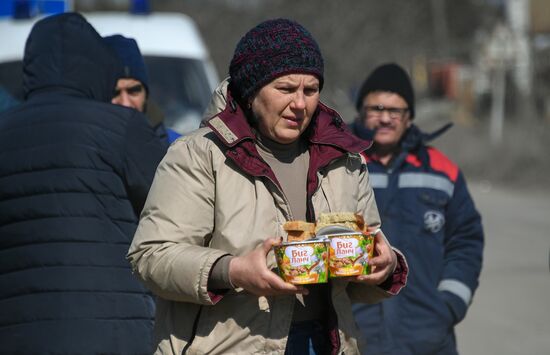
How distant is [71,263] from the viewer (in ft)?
12.5

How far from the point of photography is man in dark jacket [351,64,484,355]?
482cm

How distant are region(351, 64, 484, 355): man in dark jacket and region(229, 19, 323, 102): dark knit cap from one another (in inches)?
67.8

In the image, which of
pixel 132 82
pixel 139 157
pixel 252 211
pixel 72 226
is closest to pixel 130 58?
pixel 132 82

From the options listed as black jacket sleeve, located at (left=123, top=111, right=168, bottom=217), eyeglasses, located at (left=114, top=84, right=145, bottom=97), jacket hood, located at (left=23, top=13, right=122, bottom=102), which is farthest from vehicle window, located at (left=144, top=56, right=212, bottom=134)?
black jacket sleeve, located at (left=123, top=111, right=168, bottom=217)

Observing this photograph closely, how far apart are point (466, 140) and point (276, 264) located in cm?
1977

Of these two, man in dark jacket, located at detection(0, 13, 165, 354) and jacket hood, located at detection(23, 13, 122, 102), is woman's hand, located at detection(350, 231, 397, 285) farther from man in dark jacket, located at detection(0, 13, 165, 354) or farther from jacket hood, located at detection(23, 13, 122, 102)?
jacket hood, located at detection(23, 13, 122, 102)

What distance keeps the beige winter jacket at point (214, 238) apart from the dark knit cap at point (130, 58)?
2.29 metres

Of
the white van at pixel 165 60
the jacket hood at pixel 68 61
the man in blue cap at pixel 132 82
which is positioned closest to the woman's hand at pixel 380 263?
the jacket hood at pixel 68 61

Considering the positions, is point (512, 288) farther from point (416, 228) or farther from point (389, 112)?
point (416, 228)

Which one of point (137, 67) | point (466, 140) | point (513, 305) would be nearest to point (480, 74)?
point (466, 140)

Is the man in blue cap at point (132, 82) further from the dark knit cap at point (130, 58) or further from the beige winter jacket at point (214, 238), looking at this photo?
the beige winter jacket at point (214, 238)

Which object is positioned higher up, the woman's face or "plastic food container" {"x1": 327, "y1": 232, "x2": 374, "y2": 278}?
the woman's face

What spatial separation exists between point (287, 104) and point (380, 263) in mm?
544

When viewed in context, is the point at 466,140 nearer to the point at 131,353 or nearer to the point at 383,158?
the point at 383,158
